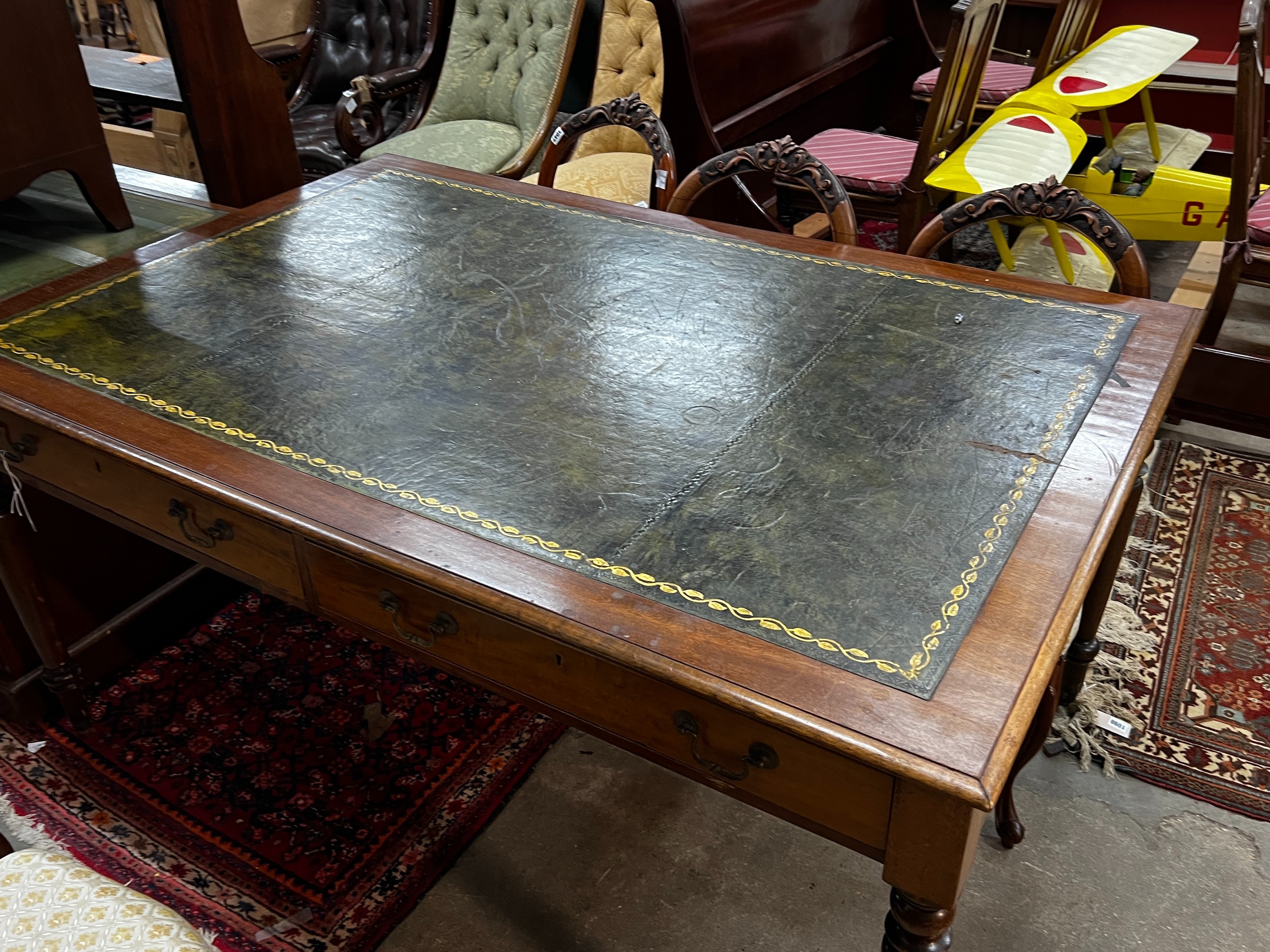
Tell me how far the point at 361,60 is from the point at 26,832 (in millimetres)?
3195

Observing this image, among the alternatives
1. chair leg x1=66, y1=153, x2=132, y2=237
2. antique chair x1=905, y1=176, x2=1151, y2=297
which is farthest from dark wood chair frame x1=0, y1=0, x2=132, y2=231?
antique chair x1=905, y1=176, x2=1151, y2=297

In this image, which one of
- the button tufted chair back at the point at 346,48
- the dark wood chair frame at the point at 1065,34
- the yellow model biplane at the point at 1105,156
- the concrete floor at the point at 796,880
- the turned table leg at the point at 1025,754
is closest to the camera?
the turned table leg at the point at 1025,754

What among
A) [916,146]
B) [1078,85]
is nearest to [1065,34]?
[1078,85]

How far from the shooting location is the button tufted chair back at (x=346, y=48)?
392 cm

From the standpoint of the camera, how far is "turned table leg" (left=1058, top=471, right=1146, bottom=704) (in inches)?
62.3

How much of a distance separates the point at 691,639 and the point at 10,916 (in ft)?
2.58

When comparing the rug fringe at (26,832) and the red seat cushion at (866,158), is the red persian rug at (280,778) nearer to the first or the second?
the rug fringe at (26,832)

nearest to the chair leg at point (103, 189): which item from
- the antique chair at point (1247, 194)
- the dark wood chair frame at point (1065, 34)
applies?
the antique chair at point (1247, 194)

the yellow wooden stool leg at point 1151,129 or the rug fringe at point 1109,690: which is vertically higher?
the yellow wooden stool leg at point 1151,129

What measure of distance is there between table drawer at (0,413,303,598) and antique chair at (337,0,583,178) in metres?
1.96

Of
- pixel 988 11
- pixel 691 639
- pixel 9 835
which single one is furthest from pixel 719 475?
pixel 988 11

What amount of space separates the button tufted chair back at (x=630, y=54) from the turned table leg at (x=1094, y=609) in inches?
78.7

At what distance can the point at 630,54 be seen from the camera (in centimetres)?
316

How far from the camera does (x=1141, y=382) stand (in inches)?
51.4
